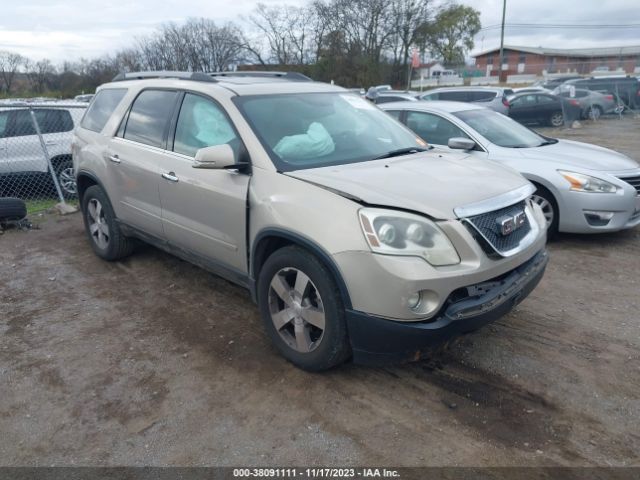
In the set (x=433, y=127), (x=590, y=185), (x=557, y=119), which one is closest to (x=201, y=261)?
(x=433, y=127)

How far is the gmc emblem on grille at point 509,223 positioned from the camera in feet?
10.0

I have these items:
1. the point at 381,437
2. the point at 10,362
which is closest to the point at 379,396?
the point at 381,437

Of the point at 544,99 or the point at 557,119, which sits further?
the point at 557,119

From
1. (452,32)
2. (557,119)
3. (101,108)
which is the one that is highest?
(452,32)

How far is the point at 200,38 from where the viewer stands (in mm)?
42938

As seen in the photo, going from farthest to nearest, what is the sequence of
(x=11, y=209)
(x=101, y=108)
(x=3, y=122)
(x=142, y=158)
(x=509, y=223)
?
(x=3, y=122)
(x=11, y=209)
(x=101, y=108)
(x=142, y=158)
(x=509, y=223)

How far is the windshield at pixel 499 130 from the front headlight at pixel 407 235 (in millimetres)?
3883

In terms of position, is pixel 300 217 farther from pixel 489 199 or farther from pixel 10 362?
pixel 10 362

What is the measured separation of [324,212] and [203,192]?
122 centimetres

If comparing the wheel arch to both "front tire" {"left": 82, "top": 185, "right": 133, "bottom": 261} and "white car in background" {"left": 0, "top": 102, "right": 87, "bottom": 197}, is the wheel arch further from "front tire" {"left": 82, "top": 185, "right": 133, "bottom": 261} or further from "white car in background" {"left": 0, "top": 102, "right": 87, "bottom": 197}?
"white car in background" {"left": 0, "top": 102, "right": 87, "bottom": 197}

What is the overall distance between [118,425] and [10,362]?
1290 mm

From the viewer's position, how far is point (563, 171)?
221 inches

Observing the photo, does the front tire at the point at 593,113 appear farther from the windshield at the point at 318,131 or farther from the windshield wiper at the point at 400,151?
the windshield wiper at the point at 400,151

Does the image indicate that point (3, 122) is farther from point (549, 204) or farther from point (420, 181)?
point (549, 204)
